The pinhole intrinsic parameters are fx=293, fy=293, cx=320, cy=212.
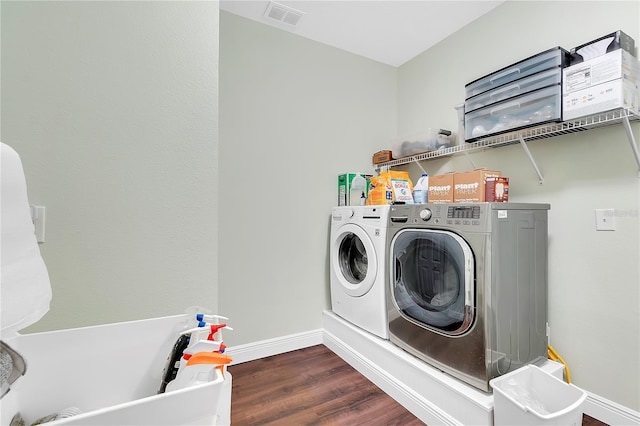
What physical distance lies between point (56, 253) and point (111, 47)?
30.3 inches

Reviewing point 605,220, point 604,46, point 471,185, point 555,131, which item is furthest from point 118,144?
point 605,220

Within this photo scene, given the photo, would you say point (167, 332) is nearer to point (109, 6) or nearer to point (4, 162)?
point (4, 162)

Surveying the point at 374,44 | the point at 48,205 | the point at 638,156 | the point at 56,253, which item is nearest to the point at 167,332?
the point at 56,253

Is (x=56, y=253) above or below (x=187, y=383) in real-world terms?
above

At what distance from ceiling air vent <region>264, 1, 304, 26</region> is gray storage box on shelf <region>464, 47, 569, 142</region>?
137 cm

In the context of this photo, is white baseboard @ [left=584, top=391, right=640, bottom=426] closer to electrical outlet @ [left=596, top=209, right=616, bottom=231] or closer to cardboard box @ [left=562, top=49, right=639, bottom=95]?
electrical outlet @ [left=596, top=209, right=616, bottom=231]

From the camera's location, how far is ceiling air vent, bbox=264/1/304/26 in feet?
6.91

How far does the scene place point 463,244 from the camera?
147 centimetres

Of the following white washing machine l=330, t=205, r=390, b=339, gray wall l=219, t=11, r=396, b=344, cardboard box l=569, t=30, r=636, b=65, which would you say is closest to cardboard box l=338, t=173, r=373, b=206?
gray wall l=219, t=11, r=396, b=344

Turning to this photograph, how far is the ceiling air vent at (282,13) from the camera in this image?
2.11 meters

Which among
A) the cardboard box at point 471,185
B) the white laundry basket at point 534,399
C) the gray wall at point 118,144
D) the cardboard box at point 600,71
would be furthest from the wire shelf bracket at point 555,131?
the gray wall at point 118,144

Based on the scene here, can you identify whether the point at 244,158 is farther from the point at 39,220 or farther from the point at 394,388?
the point at 394,388

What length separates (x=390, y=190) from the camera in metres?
2.13

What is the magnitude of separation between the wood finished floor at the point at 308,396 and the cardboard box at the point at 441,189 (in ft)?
4.11
